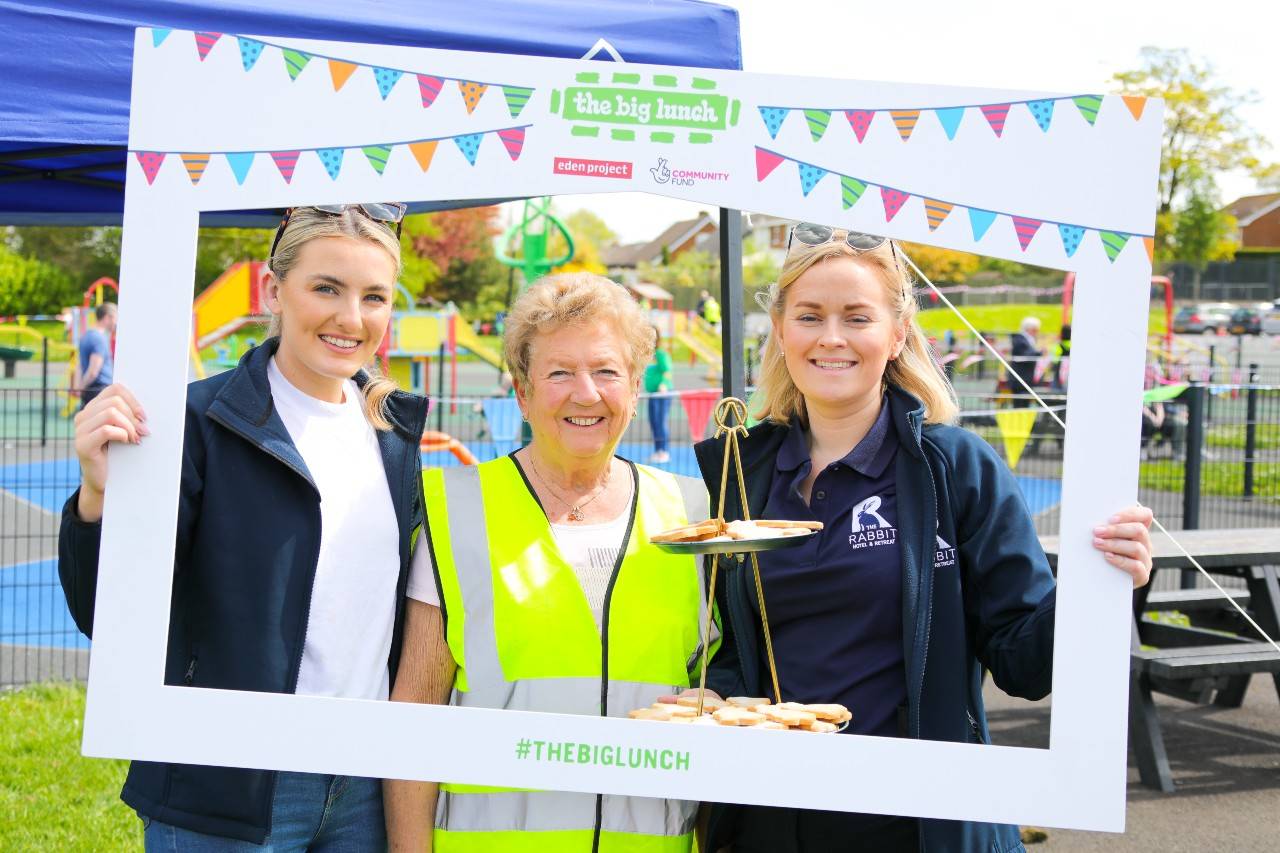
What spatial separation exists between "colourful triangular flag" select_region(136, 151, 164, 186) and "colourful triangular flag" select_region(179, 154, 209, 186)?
0.14 feet

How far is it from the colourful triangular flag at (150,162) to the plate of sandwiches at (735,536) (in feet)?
3.81

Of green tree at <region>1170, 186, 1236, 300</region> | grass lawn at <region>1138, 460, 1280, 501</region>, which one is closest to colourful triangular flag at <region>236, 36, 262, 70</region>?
grass lawn at <region>1138, 460, 1280, 501</region>

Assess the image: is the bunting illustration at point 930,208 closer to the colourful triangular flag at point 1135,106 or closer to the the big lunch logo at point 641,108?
the the big lunch logo at point 641,108

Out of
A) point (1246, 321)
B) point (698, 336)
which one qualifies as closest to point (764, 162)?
point (698, 336)

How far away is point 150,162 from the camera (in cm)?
211

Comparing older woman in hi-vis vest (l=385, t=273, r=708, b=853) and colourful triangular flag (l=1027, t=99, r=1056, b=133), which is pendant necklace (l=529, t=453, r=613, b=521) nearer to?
older woman in hi-vis vest (l=385, t=273, r=708, b=853)

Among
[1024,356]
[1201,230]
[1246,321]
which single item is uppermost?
[1201,230]

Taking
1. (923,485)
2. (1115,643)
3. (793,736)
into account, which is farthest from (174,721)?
(1115,643)

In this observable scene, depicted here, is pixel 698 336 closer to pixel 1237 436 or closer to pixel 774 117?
pixel 1237 436

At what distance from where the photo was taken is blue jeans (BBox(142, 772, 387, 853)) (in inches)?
88.1

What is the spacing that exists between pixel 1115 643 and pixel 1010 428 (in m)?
7.21

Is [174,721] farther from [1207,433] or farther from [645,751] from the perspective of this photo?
[1207,433]

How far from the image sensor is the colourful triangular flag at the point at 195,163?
2111mm

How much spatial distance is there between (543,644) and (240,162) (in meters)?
1.08
